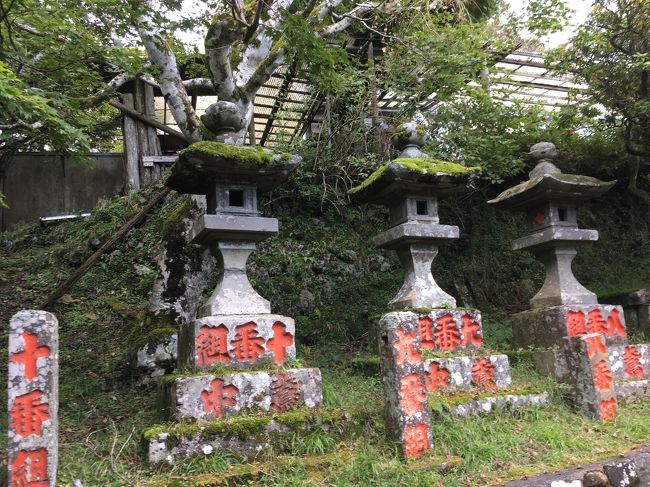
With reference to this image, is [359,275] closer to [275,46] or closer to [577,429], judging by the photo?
[275,46]

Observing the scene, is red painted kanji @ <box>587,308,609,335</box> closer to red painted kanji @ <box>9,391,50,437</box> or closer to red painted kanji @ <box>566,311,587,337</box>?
red painted kanji @ <box>566,311,587,337</box>

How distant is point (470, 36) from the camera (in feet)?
30.0

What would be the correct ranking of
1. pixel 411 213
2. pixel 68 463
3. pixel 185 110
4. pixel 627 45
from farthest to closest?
pixel 627 45 < pixel 185 110 < pixel 411 213 < pixel 68 463

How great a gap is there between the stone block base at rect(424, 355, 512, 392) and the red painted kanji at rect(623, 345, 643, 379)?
2079mm

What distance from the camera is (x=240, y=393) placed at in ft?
15.1

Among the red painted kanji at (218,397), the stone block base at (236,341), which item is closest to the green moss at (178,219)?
the stone block base at (236,341)

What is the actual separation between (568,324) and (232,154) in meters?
5.07

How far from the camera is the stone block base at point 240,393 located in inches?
174

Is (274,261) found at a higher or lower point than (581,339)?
higher

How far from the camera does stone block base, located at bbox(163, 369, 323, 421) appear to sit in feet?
14.5

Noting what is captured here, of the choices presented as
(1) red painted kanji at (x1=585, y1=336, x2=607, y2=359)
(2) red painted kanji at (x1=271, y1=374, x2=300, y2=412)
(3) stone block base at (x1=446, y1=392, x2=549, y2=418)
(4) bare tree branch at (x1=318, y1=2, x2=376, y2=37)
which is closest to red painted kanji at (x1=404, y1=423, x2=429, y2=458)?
(3) stone block base at (x1=446, y1=392, x2=549, y2=418)

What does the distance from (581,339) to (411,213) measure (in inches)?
99.0

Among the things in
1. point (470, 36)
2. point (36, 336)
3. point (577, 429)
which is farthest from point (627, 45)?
point (36, 336)

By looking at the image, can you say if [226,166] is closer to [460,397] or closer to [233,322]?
[233,322]
